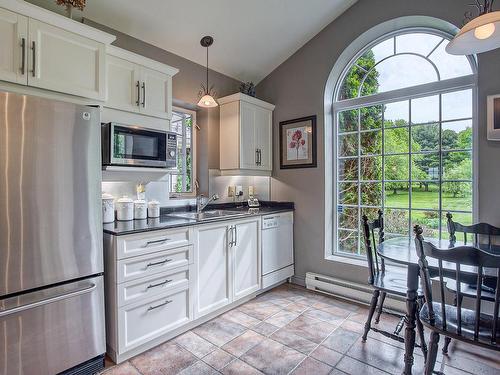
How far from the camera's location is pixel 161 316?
2.13m

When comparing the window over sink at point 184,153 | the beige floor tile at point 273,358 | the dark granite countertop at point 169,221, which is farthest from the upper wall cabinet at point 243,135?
the beige floor tile at point 273,358

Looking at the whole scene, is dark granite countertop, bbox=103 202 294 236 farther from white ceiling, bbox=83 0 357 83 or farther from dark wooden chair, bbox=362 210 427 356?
white ceiling, bbox=83 0 357 83

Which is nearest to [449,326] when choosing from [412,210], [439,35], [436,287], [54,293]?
[436,287]

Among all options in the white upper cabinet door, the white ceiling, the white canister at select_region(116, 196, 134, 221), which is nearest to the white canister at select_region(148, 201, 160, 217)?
the white canister at select_region(116, 196, 134, 221)

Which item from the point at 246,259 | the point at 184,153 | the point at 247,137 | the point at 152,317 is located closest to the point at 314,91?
the point at 247,137

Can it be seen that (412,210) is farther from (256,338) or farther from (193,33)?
(193,33)

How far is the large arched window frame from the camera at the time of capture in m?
2.47

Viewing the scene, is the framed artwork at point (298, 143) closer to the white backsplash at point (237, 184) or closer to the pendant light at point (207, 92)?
the white backsplash at point (237, 184)

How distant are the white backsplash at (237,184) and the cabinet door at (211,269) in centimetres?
93

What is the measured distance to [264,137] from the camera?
3.61 metres

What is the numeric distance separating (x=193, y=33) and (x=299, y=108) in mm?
1443

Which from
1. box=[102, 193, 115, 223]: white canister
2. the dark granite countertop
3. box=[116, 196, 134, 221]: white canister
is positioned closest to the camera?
the dark granite countertop

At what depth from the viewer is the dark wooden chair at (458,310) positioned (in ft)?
4.04

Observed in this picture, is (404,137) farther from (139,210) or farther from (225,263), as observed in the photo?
(139,210)
